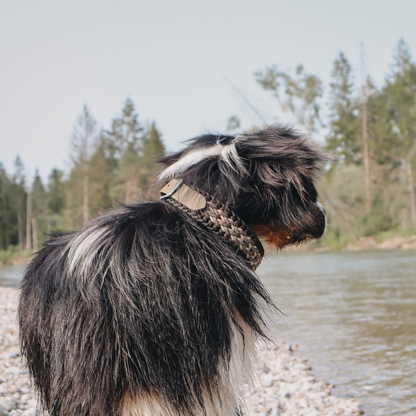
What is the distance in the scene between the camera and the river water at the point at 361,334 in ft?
15.1

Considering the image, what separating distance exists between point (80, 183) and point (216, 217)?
40.6m

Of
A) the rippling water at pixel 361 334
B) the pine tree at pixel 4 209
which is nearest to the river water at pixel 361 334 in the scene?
the rippling water at pixel 361 334

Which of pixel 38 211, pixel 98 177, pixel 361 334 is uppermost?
pixel 98 177

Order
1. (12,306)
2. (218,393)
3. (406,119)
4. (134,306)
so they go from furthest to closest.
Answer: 1. (406,119)
2. (12,306)
3. (218,393)
4. (134,306)

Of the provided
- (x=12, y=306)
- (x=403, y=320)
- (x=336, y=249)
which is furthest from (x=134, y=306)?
(x=336, y=249)

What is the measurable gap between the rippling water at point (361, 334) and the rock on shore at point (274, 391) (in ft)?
0.79

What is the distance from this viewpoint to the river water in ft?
15.1

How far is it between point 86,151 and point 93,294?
4070cm

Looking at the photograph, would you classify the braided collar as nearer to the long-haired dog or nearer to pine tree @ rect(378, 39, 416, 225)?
the long-haired dog

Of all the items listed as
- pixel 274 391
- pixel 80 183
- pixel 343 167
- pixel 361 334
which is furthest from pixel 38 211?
pixel 274 391

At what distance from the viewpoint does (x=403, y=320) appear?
750 cm

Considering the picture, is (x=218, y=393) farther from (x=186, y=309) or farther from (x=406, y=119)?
(x=406, y=119)

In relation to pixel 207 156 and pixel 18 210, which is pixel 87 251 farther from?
pixel 18 210

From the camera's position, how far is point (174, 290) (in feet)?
5.98
